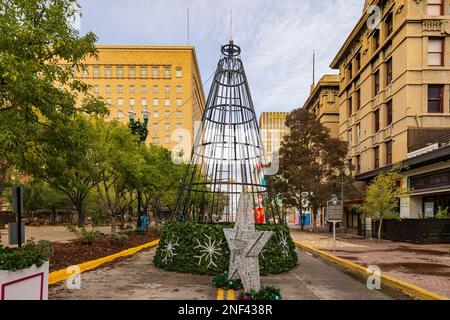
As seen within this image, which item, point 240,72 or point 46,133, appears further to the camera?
point 240,72

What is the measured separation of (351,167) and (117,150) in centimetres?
2727

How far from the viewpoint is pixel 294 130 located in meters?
41.2

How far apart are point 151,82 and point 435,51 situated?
71.8 meters

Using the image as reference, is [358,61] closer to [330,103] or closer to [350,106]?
[350,106]

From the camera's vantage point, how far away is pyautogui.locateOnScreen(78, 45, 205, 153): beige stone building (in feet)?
292

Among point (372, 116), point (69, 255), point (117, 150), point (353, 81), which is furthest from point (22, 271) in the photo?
point (353, 81)

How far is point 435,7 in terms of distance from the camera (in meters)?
29.9

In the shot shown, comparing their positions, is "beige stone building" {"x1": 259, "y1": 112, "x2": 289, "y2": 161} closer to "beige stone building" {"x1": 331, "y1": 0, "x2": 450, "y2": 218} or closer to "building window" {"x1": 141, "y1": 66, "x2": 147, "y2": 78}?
"building window" {"x1": 141, "y1": 66, "x2": 147, "y2": 78}

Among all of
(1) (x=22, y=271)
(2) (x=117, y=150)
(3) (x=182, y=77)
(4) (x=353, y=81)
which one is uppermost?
(3) (x=182, y=77)

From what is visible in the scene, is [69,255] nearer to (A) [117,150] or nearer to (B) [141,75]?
(A) [117,150]

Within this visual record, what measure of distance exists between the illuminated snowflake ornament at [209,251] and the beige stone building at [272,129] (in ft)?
461

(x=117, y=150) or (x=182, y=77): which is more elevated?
(x=182, y=77)

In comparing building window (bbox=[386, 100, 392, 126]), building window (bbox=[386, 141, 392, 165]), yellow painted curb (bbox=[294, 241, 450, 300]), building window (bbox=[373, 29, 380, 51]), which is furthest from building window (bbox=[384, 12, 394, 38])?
yellow painted curb (bbox=[294, 241, 450, 300])

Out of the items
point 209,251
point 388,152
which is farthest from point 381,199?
→ point 209,251
